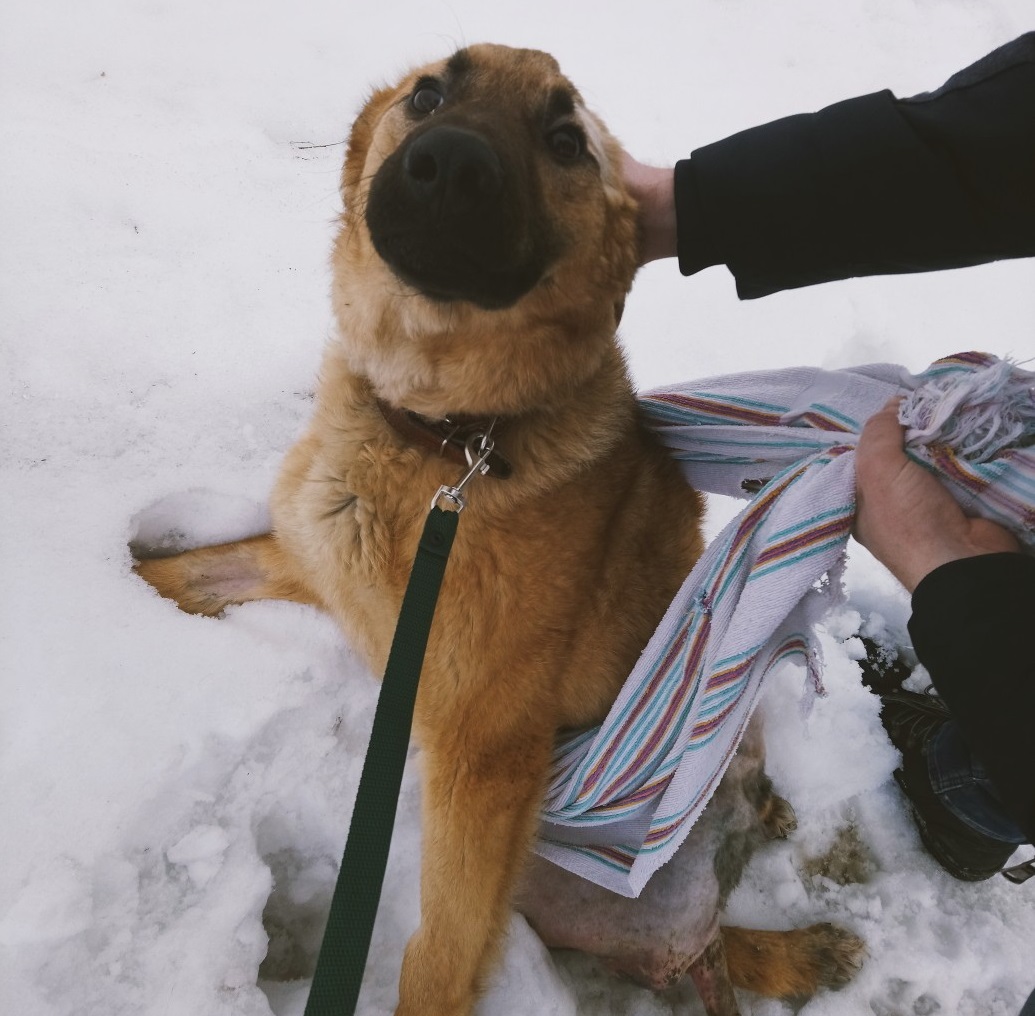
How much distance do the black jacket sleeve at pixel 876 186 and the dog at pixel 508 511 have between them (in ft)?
0.89

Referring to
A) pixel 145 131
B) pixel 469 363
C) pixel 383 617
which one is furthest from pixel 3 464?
pixel 145 131

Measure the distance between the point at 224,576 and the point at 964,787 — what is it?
2490mm

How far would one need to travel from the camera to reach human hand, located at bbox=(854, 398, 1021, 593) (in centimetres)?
123

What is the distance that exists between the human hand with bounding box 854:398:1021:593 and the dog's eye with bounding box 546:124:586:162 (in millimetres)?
1053

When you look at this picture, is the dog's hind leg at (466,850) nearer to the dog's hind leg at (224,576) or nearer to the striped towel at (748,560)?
the striped towel at (748,560)

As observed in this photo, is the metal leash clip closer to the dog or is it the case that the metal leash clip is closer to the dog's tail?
the dog

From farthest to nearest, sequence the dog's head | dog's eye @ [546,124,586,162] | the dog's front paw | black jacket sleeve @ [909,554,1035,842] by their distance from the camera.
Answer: the dog's front paw
dog's eye @ [546,124,586,162]
the dog's head
black jacket sleeve @ [909,554,1035,842]

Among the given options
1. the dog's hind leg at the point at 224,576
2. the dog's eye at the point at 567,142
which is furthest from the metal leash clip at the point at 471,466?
the dog's hind leg at the point at 224,576

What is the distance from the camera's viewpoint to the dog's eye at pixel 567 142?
1.81 metres

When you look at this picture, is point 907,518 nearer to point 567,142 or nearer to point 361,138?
point 567,142

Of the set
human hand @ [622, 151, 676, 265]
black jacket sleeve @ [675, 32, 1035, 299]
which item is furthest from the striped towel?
human hand @ [622, 151, 676, 265]

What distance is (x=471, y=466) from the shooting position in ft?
5.53

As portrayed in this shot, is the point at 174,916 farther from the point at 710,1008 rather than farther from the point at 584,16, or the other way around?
the point at 584,16

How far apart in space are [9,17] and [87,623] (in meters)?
3.14
